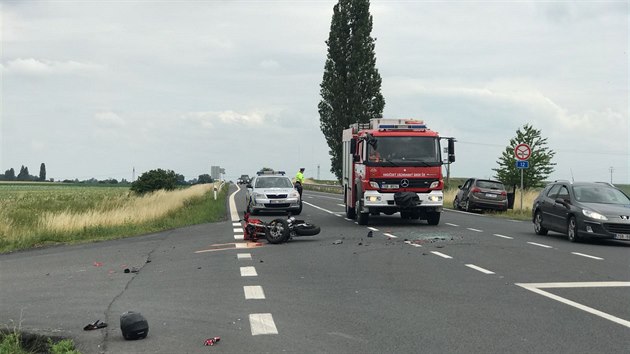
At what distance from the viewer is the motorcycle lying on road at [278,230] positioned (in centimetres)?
1614

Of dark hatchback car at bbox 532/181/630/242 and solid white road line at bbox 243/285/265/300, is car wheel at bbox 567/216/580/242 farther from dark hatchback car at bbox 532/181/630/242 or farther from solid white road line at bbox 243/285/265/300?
solid white road line at bbox 243/285/265/300

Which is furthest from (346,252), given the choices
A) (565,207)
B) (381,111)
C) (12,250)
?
(381,111)

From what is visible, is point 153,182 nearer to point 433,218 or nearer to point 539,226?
point 433,218

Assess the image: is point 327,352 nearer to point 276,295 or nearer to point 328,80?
point 276,295

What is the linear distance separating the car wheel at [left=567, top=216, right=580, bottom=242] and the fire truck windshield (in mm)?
4760

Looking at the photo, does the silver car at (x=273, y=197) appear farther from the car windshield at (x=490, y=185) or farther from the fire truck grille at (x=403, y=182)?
the car windshield at (x=490, y=185)

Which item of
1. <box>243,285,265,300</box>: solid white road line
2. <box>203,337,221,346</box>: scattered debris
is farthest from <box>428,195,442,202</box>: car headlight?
<box>203,337,221,346</box>: scattered debris

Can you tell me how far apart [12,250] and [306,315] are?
10892 mm

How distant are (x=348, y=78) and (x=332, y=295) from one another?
48.1m

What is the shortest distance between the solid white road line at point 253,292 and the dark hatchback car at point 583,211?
9935 mm

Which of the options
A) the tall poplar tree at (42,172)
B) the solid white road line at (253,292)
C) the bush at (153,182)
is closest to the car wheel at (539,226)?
the solid white road line at (253,292)

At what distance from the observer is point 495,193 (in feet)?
104

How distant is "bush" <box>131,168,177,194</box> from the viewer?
59.2 metres

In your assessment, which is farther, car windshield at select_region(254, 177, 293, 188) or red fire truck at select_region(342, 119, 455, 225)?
car windshield at select_region(254, 177, 293, 188)
